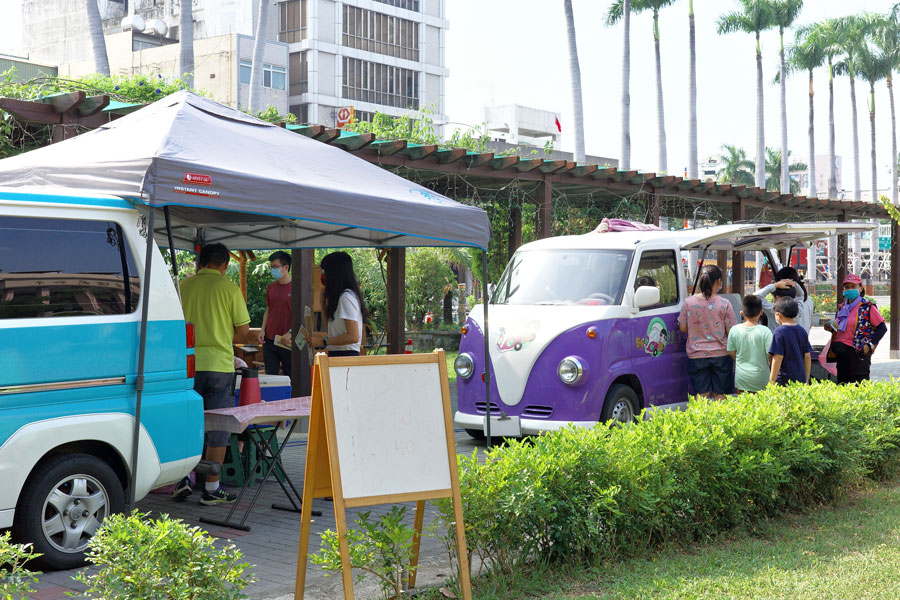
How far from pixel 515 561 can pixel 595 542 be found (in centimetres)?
51

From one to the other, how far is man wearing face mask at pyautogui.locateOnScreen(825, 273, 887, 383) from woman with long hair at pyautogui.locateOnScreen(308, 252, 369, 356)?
19.0 feet

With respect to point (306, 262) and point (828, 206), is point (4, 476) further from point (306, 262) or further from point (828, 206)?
point (828, 206)

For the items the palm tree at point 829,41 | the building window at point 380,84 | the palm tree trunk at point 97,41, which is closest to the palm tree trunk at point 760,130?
the palm tree at point 829,41

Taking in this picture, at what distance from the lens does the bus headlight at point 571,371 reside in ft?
29.7

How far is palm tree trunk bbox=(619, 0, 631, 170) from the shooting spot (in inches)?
1532

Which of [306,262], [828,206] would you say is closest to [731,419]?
[306,262]

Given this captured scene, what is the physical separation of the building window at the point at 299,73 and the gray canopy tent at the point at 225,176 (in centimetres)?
5217

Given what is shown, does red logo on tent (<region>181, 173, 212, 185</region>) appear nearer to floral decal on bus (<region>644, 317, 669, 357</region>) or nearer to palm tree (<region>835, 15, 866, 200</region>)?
floral decal on bus (<region>644, 317, 669, 357</region>)

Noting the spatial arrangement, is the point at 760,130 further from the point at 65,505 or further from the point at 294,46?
the point at 65,505

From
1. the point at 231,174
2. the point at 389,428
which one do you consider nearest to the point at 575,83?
the point at 231,174

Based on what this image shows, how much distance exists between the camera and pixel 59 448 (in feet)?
18.0

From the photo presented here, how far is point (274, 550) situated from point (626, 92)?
35.9 m

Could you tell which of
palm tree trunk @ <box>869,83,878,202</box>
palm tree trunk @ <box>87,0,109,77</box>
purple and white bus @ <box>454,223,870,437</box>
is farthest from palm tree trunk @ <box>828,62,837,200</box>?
purple and white bus @ <box>454,223,870,437</box>

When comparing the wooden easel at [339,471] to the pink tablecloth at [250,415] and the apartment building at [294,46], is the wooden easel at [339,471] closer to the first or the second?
the pink tablecloth at [250,415]
